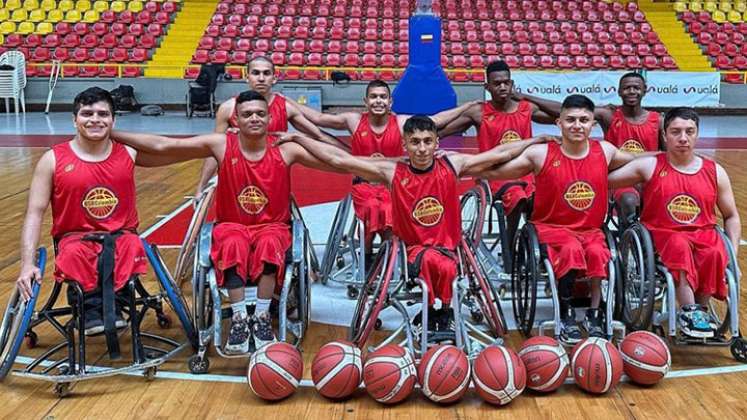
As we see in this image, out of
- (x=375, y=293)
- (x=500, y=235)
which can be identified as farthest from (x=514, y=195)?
(x=375, y=293)

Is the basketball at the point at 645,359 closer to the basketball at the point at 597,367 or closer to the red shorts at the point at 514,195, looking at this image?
the basketball at the point at 597,367

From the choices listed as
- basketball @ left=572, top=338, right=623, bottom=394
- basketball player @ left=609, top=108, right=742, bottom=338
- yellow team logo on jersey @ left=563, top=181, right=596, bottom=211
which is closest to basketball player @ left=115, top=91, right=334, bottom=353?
yellow team logo on jersey @ left=563, top=181, right=596, bottom=211

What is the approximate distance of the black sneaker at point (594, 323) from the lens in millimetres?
3999

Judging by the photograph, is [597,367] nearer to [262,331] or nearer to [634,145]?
[262,331]

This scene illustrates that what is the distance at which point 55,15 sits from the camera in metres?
20.5

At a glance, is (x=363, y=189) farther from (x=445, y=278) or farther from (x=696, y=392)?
(x=696, y=392)

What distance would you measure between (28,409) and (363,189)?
2.49 meters

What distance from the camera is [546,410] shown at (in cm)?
335

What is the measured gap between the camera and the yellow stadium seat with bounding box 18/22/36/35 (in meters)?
19.7

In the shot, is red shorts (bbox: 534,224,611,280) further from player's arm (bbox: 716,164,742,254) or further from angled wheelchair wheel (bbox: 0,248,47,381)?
angled wheelchair wheel (bbox: 0,248,47,381)

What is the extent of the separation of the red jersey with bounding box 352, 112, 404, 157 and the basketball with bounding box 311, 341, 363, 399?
7.36 ft

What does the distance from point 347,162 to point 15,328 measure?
1790 millimetres

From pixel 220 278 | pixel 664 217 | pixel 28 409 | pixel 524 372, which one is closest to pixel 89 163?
pixel 220 278

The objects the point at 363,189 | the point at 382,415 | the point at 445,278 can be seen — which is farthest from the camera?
the point at 363,189
